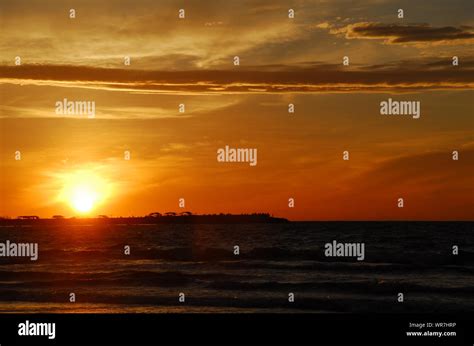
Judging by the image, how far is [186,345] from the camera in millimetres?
16844

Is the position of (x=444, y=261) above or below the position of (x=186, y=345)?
above

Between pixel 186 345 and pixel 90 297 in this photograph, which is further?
pixel 90 297

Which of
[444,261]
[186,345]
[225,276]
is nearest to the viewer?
[186,345]

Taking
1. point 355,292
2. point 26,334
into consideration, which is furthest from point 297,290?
point 26,334

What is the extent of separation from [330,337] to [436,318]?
3128mm

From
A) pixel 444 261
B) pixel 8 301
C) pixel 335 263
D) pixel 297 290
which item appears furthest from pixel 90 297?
pixel 444 261

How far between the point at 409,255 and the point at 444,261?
6.59 meters

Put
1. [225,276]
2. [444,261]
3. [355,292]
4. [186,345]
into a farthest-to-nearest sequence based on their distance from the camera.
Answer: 1. [444,261]
2. [225,276]
3. [355,292]
4. [186,345]

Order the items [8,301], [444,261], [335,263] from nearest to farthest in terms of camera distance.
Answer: [8,301] < [335,263] < [444,261]

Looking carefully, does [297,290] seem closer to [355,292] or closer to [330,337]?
[355,292]

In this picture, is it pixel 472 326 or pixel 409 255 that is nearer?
pixel 472 326

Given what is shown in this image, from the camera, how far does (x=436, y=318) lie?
18.1 m

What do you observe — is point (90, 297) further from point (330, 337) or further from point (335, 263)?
point (335, 263)

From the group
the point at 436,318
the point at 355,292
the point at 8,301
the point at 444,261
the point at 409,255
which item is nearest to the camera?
the point at 436,318
